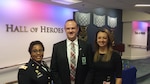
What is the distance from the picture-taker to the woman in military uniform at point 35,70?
5.59 ft

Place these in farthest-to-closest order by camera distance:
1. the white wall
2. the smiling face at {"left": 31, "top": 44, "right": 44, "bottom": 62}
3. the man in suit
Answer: the white wall < the man in suit < the smiling face at {"left": 31, "top": 44, "right": 44, "bottom": 62}

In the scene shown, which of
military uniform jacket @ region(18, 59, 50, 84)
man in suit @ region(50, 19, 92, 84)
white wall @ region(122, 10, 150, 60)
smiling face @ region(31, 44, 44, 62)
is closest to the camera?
military uniform jacket @ region(18, 59, 50, 84)

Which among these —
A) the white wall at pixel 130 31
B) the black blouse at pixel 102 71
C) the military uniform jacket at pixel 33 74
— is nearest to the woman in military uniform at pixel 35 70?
the military uniform jacket at pixel 33 74

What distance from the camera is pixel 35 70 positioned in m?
1.78

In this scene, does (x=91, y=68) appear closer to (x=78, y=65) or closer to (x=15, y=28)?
(x=78, y=65)

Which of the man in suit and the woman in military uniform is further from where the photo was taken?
the man in suit

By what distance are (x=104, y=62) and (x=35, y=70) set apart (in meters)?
0.88

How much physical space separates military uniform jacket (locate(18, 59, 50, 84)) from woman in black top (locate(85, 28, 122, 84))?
65cm

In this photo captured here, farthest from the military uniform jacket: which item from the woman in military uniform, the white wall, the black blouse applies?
the white wall

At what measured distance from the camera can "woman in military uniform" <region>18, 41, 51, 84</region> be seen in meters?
1.71

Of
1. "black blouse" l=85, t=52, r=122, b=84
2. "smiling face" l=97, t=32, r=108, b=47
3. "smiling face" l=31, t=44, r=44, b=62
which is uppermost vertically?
"smiling face" l=97, t=32, r=108, b=47

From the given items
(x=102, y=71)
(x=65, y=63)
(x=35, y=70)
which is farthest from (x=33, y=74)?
(x=102, y=71)

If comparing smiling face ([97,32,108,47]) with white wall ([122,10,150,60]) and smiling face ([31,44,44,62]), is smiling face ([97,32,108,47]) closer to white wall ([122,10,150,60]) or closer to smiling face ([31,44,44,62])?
smiling face ([31,44,44,62])

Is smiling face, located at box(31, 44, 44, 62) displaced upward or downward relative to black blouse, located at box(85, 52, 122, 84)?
upward
